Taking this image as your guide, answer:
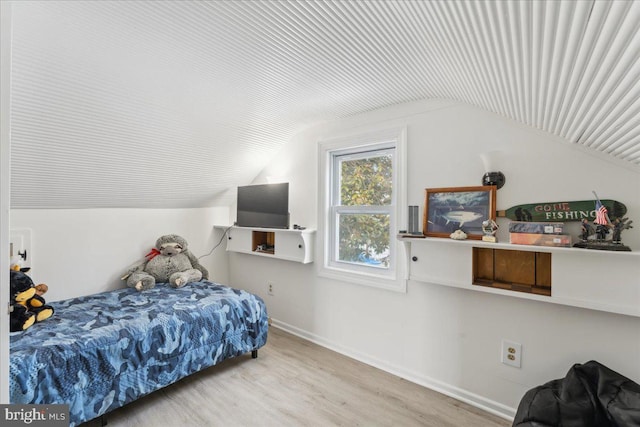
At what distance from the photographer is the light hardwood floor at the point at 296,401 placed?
1.94m

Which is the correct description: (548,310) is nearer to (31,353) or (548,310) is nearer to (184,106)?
(184,106)

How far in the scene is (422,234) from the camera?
2.23 metres

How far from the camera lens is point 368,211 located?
2.74 m

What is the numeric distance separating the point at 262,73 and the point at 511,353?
2315 millimetres

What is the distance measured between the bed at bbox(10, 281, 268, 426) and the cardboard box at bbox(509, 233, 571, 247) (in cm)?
201

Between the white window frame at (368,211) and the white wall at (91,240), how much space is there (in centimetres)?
163

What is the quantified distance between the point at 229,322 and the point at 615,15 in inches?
102

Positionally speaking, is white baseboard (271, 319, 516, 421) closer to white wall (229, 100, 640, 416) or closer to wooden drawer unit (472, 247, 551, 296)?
white wall (229, 100, 640, 416)

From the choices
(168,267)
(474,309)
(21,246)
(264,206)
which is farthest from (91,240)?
(474,309)

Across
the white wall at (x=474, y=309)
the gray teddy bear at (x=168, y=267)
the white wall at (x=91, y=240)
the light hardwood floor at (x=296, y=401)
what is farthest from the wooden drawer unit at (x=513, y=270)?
the white wall at (x=91, y=240)

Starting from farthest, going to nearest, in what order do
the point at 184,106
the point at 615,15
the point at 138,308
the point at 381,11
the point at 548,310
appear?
the point at 138,308, the point at 184,106, the point at 548,310, the point at 381,11, the point at 615,15

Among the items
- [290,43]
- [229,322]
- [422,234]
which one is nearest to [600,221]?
[422,234]

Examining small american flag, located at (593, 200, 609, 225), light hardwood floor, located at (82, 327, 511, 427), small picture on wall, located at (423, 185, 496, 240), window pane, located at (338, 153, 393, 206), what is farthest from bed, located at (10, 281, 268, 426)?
small american flag, located at (593, 200, 609, 225)

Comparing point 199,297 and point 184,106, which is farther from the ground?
point 184,106
